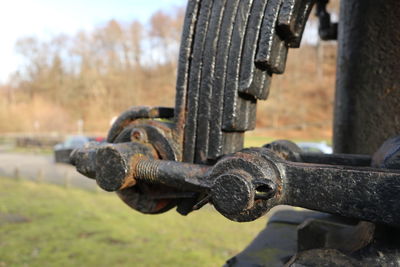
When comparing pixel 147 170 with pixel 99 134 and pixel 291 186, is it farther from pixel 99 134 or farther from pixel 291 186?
pixel 99 134

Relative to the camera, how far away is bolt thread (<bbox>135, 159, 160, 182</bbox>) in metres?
1.28

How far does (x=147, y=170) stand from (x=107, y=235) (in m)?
5.09

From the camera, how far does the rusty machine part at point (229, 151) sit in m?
1.03

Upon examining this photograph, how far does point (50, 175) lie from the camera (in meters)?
12.5

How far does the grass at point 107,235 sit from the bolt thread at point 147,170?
147 inches

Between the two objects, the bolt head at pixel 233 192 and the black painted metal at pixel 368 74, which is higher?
the black painted metal at pixel 368 74

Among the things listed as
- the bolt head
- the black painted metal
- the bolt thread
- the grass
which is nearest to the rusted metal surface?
the bolt head

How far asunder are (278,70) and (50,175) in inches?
495

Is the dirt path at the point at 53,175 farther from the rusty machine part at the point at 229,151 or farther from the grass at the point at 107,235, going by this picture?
the rusty machine part at the point at 229,151

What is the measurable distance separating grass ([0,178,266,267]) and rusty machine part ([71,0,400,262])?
12.0 feet

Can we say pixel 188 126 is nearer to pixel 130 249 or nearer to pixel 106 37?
pixel 130 249

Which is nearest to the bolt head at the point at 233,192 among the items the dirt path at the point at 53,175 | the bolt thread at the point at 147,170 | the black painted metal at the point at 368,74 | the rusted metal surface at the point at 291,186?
the rusted metal surface at the point at 291,186

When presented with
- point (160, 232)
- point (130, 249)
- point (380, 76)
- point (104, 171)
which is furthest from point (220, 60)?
point (160, 232)

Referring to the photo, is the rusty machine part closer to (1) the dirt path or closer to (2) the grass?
(2) the grass
